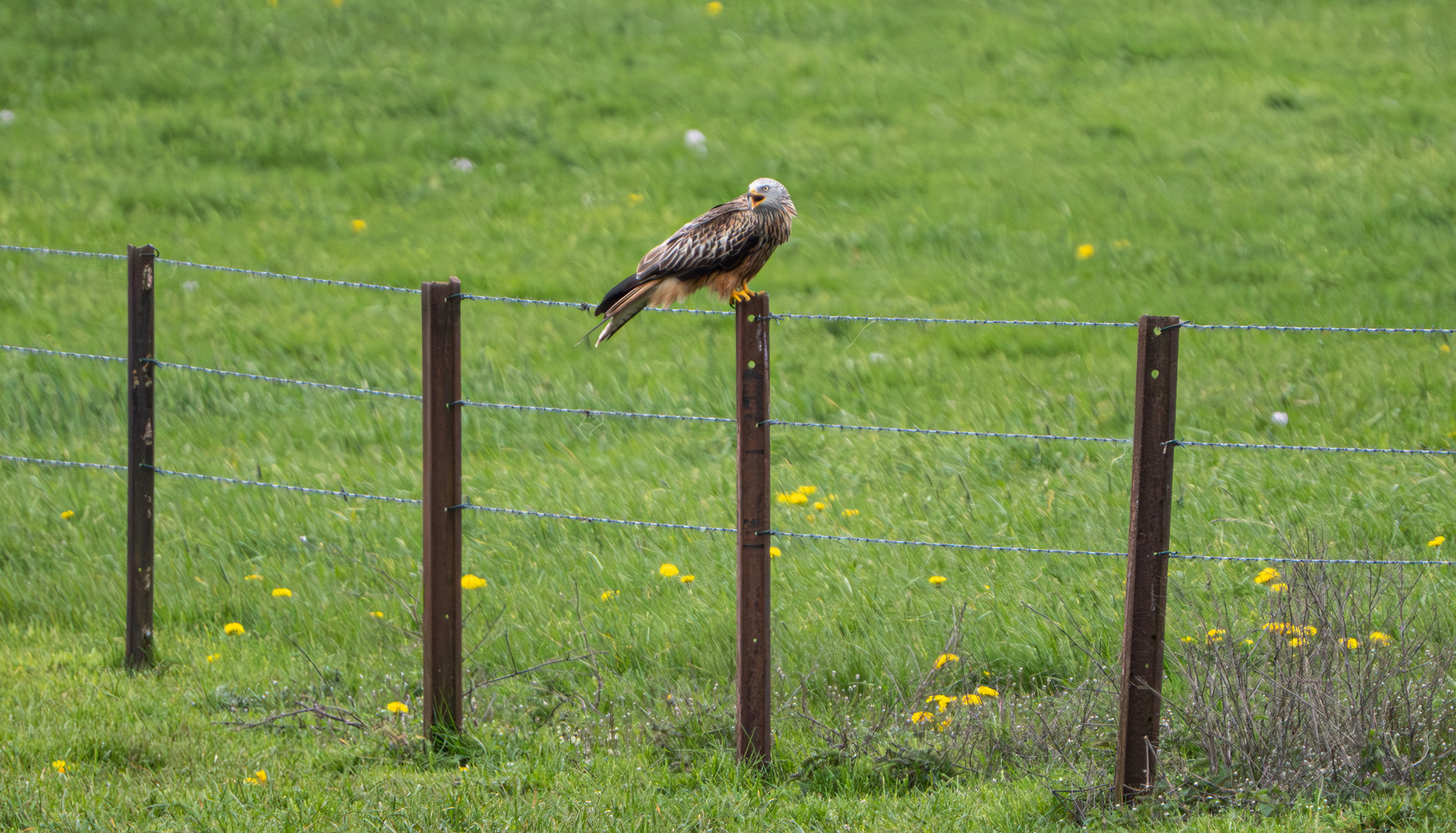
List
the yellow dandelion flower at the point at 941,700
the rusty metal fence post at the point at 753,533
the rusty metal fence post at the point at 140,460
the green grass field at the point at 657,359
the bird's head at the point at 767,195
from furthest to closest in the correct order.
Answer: the rusty metal fence post at the point at 140,460 < the bird's head at the point at 767,195 < the green grass field at the point at 657,359 < the yellow dandelion flower at the point at 941,700 < the rusty metal fence post at the point at 753,533

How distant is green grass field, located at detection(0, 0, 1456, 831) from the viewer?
16.2 ft

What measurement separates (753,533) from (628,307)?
3.53ft

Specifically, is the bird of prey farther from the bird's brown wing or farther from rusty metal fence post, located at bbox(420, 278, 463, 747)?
rusty metal fence post, located at bbox(420, 278, 463, 747)

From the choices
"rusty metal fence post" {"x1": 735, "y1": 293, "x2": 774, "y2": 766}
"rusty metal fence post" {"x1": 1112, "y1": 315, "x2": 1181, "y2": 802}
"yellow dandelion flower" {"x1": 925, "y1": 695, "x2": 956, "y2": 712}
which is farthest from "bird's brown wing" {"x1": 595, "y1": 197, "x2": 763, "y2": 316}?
"yellow dandelion flower" {"x1": 925, "y1": 695, "x2": 956, "y2": 712}

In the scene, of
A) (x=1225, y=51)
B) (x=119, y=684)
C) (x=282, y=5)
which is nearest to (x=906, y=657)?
(x=119, y=684)

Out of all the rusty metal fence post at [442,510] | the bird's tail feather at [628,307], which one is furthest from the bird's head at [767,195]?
the rusty metal fence post at [442,510]

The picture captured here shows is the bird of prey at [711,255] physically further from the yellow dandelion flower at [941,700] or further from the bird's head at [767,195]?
the yellow dandelion flower at [941,700]

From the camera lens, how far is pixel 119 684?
540 centimetres

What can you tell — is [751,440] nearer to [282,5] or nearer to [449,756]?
[449,756]

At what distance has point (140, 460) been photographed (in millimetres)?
5656

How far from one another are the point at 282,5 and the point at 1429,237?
40.0ft

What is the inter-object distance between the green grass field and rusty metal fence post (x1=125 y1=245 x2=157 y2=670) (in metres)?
0.21

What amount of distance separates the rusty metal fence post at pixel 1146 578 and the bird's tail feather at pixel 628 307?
6.06 feet

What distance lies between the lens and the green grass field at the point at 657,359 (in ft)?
16.2
